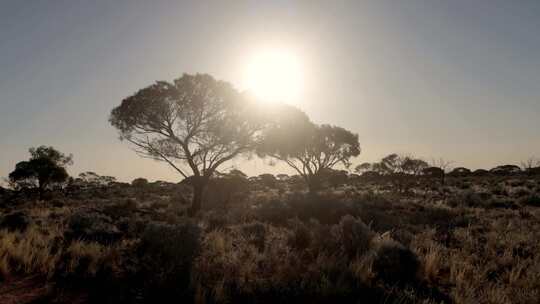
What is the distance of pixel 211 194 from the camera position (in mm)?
30359

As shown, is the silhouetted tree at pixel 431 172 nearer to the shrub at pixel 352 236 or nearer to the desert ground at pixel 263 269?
the desert ground at pixel 263 269

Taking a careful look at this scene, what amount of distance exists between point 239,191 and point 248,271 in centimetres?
2657

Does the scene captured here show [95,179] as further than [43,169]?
Yes

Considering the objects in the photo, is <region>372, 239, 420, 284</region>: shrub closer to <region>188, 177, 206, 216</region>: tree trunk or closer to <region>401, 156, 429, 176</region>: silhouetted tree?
<region>188, 177, 206, 216</region>: tree trunk

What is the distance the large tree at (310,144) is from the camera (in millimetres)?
35659

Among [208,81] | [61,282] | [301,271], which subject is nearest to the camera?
[61,282]

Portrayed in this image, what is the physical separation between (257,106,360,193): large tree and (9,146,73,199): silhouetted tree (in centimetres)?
3230

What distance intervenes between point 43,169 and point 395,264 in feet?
168

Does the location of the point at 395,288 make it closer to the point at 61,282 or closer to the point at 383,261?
the point at 383,261

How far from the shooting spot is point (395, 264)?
6.75 m

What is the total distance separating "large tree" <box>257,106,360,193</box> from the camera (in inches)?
1404

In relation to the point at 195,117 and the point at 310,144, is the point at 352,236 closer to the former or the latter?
the point at 195,117

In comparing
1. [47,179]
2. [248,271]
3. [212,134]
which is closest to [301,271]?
[248,271]

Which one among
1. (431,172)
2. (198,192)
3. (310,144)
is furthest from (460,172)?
(198,192)
